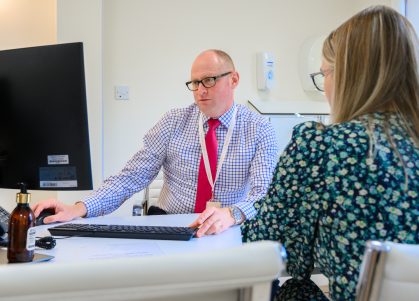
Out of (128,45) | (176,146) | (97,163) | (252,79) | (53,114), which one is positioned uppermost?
(128,45)

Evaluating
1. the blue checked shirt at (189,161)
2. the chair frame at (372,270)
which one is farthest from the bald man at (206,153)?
the chair frame at (372,270)

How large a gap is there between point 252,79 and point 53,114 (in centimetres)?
259

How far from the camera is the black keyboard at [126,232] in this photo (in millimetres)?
1243

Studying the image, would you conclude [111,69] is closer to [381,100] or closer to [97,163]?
[97,163]

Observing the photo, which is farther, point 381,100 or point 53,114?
point 53,114

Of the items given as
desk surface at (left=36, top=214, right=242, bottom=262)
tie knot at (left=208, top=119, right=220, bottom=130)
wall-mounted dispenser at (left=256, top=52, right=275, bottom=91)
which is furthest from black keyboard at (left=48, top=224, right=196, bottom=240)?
wall-mounted dispenser at (left=256, top=52, right=275, bottom=91)

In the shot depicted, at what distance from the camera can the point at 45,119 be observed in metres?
1.26

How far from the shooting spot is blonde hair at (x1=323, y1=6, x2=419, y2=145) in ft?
3.23

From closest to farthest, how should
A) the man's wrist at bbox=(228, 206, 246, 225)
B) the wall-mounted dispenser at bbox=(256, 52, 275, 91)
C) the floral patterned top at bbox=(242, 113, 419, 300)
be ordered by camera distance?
the floral patterned top at bbox=(242, 113, 419, 300) → the man's wrist at bbox=(228, 206, 246, 225) → the wall-mounted dispenser at bbox=(256, 52, 275, 91)

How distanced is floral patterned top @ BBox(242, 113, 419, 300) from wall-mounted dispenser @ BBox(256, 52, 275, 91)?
2.69 meters

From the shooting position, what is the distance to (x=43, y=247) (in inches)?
44.7

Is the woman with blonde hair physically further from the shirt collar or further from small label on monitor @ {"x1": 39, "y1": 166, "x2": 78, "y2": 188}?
the shirt collar

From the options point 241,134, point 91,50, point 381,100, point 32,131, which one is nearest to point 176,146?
point 241,134

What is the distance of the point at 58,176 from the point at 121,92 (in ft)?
7.05
